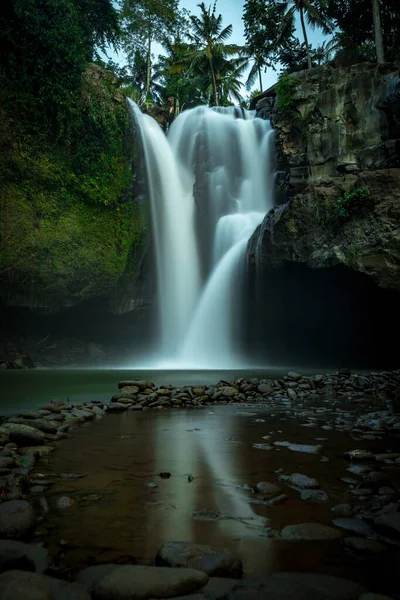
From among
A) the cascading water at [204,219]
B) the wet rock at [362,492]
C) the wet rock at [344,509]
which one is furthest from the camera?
the cascading water at [204,219]

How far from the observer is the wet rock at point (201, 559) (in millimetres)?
1562

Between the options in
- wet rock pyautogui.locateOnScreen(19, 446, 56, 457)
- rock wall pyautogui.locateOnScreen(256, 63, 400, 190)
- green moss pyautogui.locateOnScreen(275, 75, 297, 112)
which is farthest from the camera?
green moss pyautogui.locateOnScreen(275, 75, 297, 112)

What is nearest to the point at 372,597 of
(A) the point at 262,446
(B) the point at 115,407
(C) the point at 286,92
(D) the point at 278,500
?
(D) the point at 278,500

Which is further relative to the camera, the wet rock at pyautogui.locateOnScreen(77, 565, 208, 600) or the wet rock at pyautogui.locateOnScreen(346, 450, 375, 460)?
the wet rock at pyautogui.locateOnScreen(346, 450, 375, 460)

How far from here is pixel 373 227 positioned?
43.2 ft

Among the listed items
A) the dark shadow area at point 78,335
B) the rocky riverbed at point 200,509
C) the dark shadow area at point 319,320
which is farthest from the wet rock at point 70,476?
the dark shadow area at point 78,335

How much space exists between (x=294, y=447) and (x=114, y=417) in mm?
2854

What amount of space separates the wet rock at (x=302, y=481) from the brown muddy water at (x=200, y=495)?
0.08 m

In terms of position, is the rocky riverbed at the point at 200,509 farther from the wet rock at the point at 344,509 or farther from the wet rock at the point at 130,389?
the wet rock at the point at 130,389

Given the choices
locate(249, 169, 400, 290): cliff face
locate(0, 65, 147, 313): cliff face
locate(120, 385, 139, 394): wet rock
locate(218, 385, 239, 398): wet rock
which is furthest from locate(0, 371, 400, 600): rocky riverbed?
locate(0, 65, 147, 313): cliff face

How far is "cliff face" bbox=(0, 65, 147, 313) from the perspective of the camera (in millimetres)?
14430

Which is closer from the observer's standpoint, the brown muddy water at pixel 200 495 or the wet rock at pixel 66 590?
the wet rock at pixel 66 590

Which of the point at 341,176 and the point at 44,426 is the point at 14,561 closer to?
the point at 44,426

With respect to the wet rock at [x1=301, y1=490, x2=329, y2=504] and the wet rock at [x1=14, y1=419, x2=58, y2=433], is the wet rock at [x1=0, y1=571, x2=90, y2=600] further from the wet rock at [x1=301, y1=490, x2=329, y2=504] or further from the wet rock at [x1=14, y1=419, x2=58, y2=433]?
the wet rock at [x1=14, y1=419, x2=58, y2=433]
